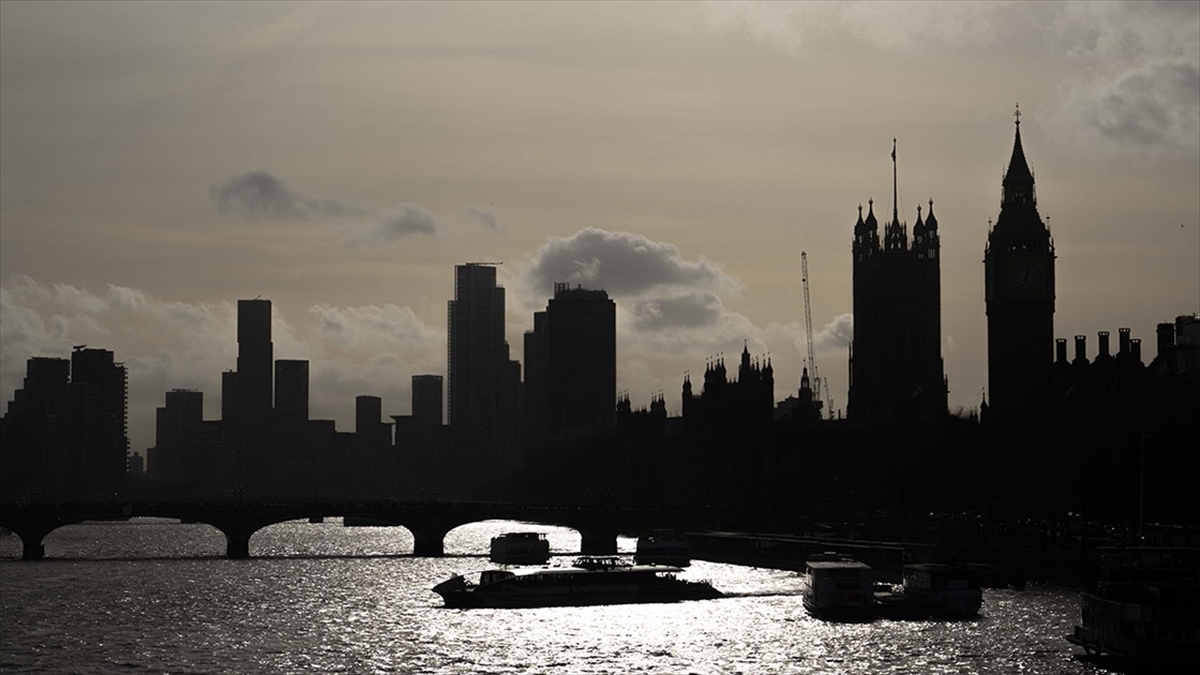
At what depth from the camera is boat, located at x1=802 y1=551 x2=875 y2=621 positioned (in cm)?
15425

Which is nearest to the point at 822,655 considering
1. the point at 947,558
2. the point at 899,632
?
the point at 899,632

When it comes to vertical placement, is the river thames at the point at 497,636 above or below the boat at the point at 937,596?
below

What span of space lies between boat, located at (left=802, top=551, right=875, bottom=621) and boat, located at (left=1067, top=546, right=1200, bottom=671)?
2930cm

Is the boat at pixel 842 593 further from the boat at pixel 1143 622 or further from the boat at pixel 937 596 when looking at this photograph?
the boat at pixel 1143 622

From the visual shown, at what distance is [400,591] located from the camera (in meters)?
188

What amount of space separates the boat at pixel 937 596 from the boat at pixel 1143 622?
26608 millimetres

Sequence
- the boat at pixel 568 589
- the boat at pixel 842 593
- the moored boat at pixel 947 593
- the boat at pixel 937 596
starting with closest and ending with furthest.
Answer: the moored boat at pixel 947 593 → the boat at pixel 937 596 → the boat at pixel 842 593 → the boat at pixel 568 589

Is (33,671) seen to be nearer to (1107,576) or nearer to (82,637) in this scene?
(82,637)

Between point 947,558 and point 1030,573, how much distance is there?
744cm

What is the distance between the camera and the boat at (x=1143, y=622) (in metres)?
118

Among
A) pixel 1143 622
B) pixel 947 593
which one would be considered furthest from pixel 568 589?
pixel 1143 622

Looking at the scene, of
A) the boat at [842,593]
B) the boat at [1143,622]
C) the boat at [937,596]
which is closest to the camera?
the boat at [1143,622]

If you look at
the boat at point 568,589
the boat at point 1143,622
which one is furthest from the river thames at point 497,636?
the boat at point 568,589

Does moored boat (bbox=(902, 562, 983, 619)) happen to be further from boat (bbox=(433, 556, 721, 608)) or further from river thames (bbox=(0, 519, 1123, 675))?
boat (bbox=(433, 556, 721, 608))
